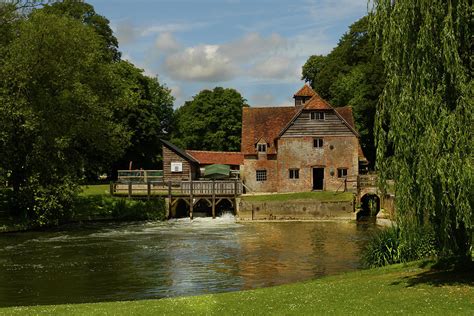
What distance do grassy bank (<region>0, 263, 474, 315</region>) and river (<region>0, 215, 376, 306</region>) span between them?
12.9ft

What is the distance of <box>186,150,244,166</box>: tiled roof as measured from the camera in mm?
60031

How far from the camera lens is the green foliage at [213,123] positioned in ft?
270

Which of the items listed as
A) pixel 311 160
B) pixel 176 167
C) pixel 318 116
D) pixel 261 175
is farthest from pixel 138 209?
pixel 318 116

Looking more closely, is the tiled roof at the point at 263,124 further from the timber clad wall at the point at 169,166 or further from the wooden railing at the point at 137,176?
the wooden railing at the point at 137,176

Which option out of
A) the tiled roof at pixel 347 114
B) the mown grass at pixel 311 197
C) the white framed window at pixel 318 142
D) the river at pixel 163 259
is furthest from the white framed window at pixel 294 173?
the river at pixel 163 259

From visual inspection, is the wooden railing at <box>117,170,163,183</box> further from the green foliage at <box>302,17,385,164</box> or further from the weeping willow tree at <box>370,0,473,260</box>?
the weeping willow tree at <box>370,0,473,260</box>

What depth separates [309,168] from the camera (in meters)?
49.9

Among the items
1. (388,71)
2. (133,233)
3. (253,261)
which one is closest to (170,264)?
(253,261)

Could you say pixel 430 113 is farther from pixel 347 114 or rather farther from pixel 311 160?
pixel 347 114

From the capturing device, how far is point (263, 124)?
54.2 metres

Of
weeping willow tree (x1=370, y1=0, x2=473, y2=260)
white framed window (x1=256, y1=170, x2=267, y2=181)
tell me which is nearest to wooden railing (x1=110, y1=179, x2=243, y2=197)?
white framed window (x1=256, y1=170, x2=267, y2=181)

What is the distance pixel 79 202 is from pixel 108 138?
233 inches

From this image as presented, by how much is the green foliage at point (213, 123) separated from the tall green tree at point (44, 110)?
140ft

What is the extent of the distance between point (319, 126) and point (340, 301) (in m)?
37.3
